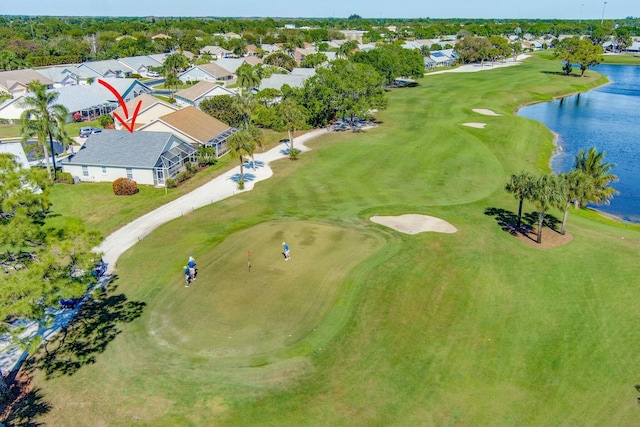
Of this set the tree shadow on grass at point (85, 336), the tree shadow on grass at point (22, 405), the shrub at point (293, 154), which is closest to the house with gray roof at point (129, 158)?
the shrub at point (293, 154)

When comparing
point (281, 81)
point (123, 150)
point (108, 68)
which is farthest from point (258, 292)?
point (108, 68)

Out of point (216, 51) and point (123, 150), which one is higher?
point (216, 51)

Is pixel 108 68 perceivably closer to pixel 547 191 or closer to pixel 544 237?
pixel 544 237

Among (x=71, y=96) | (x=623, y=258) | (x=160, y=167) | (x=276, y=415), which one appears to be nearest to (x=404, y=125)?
(x=160, y=167)

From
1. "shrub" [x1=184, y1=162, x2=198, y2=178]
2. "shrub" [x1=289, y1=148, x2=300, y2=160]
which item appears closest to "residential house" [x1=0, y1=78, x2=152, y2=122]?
"shrub" [x1=184, y1=162, x2=198, y2=178]

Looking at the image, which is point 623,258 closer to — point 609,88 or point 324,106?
point 324,106

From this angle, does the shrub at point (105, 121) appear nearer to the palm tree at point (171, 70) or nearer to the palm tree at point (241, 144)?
the palm tree at point (171, 70)

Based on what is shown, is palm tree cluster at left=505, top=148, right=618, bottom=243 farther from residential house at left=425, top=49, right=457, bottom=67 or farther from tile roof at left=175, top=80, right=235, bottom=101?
residential house at left=425, top=49, right=457, bottom=67
